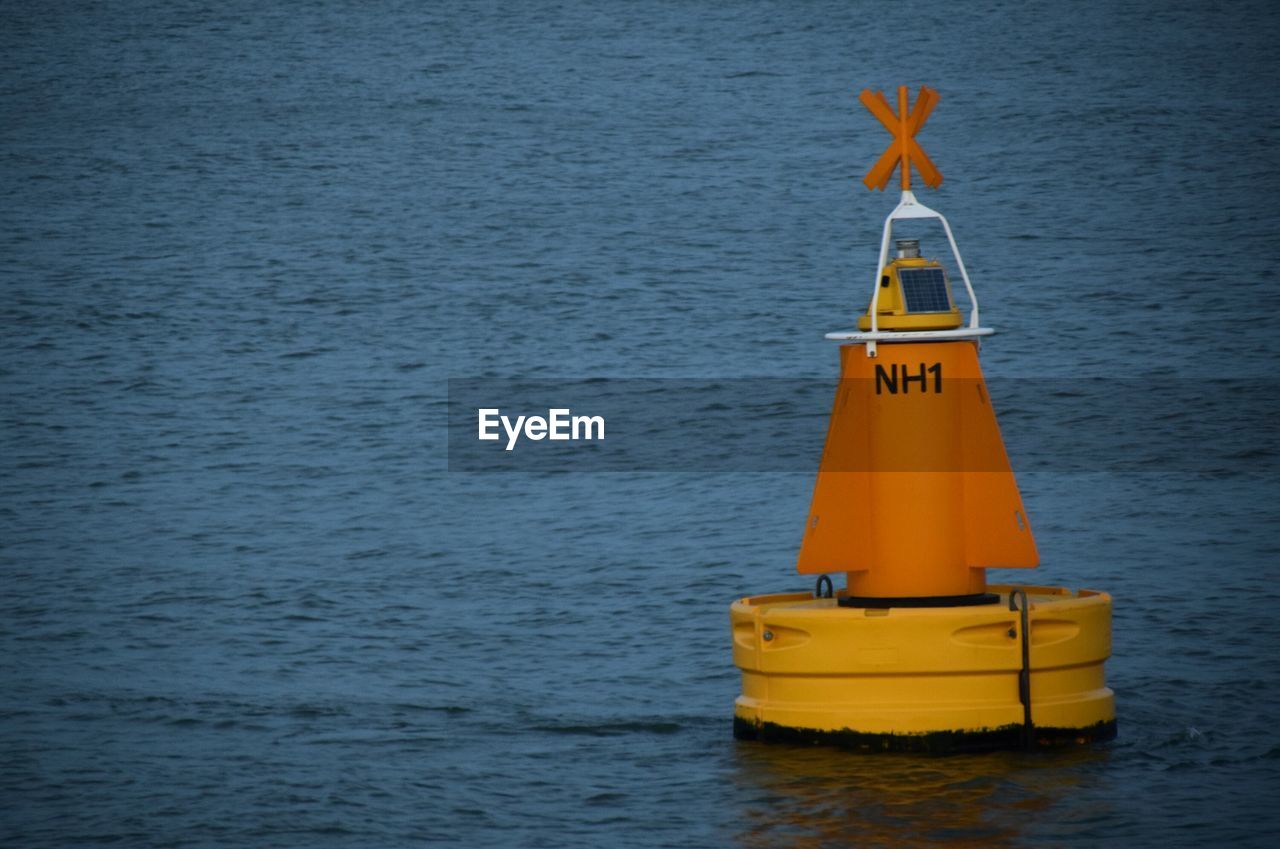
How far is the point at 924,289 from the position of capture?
13211 millimetres

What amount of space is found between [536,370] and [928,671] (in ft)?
79.6

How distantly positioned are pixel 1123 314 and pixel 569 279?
10.9 meters

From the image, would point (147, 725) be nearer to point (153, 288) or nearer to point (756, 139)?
point (153, 288)

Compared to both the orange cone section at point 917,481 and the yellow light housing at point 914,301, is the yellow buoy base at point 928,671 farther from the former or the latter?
the yellow light housing at point 914,301

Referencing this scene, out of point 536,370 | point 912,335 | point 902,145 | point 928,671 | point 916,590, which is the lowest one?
point 928,671

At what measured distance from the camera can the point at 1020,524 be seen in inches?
522

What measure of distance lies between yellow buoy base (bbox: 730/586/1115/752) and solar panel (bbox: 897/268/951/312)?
1.86 m

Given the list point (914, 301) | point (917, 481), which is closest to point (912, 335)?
point (914, 301)

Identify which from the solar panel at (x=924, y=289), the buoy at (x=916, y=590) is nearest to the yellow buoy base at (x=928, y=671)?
the buoy at (x=916, y=590)

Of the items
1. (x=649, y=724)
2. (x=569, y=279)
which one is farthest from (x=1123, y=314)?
(x=649, y=724)

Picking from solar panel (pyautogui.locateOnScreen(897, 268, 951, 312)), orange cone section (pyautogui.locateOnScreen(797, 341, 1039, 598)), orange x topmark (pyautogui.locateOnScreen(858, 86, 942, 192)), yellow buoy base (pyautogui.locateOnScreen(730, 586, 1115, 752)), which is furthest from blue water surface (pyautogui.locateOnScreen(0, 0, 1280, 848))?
orange x topmark (pyautogui.locateOnScreen(858, 86, 942, 192))

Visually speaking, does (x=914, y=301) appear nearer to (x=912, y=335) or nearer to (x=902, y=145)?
(x=912, y=335)

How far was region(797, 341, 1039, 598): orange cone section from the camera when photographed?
13172 mm

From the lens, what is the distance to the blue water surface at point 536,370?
13430 mm
